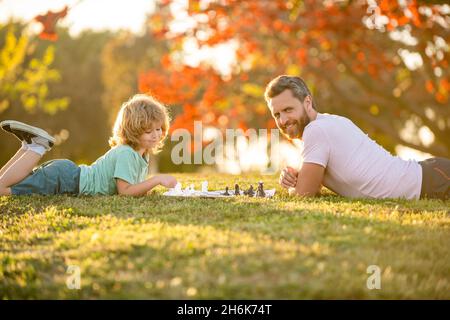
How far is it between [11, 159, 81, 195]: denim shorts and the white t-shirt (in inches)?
106

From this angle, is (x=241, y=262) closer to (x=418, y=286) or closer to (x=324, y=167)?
(x=418, y=286)

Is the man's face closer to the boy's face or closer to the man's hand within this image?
the man's hand

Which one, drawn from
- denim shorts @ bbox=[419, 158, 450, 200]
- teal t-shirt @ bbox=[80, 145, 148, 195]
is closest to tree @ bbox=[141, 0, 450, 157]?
denim shorts @ bbox=[419, 158, 450, 200]

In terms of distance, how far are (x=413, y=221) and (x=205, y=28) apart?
37.9 feet

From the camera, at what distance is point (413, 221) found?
4.75 meters

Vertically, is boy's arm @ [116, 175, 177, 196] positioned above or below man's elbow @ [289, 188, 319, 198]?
above

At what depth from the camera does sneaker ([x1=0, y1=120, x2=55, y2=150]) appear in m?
6.86

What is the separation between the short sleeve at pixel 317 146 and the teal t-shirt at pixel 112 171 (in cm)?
184

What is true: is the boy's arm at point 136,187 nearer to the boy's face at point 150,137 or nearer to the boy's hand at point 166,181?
the boy's hand at point 166,181

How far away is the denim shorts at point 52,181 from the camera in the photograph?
704 cm

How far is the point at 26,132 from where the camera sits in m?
6.95

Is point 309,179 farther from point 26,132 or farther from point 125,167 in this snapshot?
point 26,132

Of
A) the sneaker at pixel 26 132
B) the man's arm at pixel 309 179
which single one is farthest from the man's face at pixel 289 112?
the sneaker at pixel 26 132

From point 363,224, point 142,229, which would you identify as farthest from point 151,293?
point 363,224
